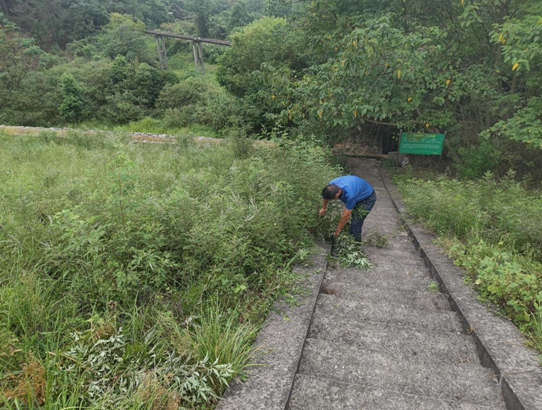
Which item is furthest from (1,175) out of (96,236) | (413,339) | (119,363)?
(413,339)

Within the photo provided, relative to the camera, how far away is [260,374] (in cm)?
206

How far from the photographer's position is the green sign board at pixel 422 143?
8.44 m

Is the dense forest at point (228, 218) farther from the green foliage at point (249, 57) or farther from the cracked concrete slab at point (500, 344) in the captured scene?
the green foliage at point (249, 57)

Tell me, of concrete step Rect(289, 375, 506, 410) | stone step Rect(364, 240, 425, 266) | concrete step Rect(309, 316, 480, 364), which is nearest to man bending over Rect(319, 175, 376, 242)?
stone step Rect(364, 240, 425, 266)

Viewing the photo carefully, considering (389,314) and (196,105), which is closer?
(389,314)

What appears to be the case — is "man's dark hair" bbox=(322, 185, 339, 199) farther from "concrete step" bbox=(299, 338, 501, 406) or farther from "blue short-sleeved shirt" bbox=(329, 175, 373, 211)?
"concrete step" bbox=(299, 338, 501, 406)

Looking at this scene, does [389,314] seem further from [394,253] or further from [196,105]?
[196,105]

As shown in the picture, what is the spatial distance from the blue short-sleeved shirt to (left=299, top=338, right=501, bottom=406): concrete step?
216 cm

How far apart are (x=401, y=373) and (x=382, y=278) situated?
1652 millimetres

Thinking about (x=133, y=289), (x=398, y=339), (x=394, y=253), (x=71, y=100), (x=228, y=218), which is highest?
(x=71, y=100)

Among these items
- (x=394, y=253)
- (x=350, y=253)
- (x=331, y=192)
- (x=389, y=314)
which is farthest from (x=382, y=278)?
(x=331, y=192)

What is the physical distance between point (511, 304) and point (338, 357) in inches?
63.0

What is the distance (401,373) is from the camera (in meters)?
2.25

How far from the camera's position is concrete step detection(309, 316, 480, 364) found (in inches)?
97.2
